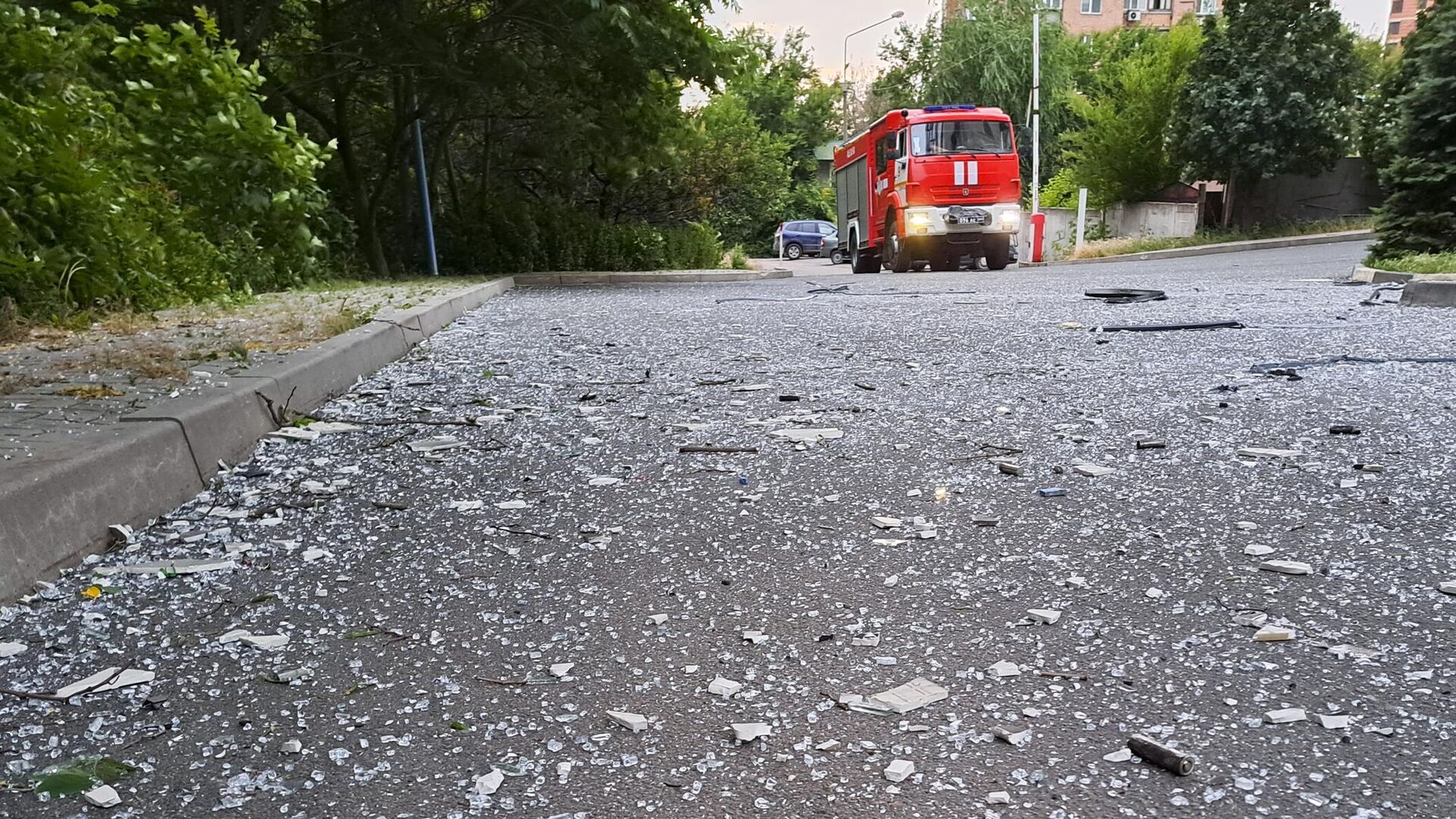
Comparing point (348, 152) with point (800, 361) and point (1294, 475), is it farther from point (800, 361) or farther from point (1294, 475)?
point (1294, 475)

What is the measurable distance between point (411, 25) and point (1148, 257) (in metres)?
17.2

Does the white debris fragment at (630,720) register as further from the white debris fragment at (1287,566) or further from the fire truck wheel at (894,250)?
the fire truck wheel at (894,250)

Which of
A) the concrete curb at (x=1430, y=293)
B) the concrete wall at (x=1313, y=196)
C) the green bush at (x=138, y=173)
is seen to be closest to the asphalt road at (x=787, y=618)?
the green bush at (x=138, y=173)

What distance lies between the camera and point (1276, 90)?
23.2m

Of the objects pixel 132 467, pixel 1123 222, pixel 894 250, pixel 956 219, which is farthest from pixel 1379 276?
pixel 1123 222

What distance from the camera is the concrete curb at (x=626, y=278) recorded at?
1563 centimetres

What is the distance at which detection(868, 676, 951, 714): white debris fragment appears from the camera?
1721 mm

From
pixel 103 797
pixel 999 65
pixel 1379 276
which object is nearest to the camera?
pixel 103 797

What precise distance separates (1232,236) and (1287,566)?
2620 centimetres

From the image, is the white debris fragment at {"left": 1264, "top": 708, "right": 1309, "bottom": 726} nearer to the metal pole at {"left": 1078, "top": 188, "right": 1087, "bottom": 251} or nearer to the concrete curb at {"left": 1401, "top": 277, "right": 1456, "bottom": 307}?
the concrete curb at {"left": 1401, "top": 277, "right": 1456, "bottom": 307}

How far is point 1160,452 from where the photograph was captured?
337cm

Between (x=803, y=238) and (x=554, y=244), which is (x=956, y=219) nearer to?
(x=554, y=244)

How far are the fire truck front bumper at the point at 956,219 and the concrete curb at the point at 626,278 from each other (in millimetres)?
2992

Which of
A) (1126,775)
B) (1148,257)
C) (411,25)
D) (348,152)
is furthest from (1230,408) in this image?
(1148,257)
